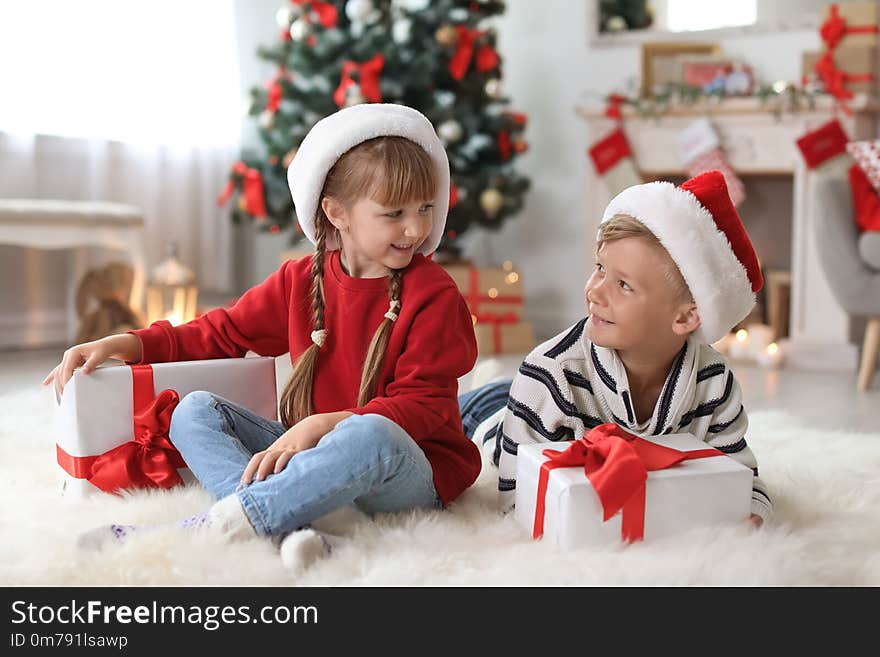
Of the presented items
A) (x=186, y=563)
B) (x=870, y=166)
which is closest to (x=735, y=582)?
(x=186, y=563)

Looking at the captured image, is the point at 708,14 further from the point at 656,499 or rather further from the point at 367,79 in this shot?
the point at 656,499

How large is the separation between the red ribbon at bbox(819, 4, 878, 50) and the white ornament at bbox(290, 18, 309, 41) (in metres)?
1.73

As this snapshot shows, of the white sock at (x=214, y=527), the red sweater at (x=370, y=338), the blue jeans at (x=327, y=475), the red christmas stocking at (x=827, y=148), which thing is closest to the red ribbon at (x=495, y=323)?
the red christmas stocking at (x=827, y=148)

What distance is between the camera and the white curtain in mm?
3396

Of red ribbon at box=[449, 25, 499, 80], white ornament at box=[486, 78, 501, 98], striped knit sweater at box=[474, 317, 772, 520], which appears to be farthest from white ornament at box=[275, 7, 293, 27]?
striped knit sweater at box=[474, 317, 772, 520]

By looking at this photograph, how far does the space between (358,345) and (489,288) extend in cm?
215

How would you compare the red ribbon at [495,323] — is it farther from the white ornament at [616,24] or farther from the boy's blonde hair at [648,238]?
the boy's blonde hair at [648,238]

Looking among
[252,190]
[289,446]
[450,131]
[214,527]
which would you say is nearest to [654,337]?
[289,446]

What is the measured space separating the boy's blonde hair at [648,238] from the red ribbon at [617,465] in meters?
0.20

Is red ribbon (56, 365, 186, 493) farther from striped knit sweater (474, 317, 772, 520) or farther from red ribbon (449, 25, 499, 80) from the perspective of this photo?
red ribbon (449, 25, 499, 80)

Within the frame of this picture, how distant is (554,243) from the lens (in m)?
4.06

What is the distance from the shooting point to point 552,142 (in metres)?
4.02

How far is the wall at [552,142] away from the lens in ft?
12.8
